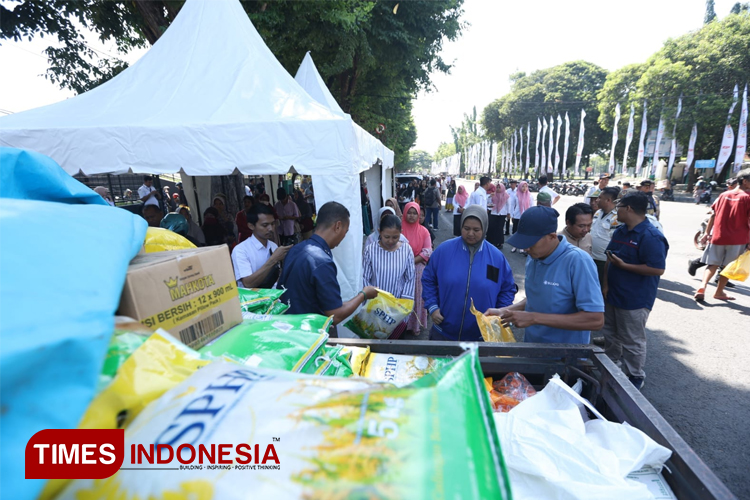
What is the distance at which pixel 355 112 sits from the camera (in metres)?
14.0

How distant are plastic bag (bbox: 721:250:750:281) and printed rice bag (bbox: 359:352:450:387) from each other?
6.23 meters

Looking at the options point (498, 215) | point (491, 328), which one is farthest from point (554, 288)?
point (498, 215)

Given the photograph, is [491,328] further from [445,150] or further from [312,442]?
[445,150]

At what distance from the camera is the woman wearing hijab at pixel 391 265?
3889 millimetres

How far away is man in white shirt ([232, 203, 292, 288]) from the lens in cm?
335

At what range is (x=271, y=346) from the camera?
1233mm

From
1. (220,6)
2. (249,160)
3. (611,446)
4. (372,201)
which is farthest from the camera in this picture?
(372,201)

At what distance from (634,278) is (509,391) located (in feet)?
8.32

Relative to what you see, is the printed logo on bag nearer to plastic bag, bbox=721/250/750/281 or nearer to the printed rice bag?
the printed rice bag

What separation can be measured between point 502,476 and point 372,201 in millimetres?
10791

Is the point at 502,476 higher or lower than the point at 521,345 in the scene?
higher

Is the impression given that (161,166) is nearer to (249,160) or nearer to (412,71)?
(249,160)

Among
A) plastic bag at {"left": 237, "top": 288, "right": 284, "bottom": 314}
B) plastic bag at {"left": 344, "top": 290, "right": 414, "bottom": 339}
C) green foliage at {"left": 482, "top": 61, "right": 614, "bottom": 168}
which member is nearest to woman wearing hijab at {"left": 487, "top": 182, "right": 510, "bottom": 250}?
plastic bag at {"left": 344, "top": 290, "right": 414, "bottom": 339}

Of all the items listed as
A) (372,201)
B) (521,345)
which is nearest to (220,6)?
(521,345)
